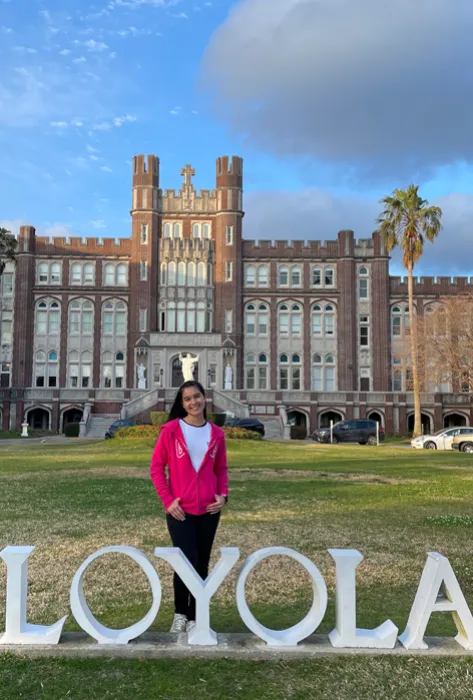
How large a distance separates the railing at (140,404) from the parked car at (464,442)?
25.5m

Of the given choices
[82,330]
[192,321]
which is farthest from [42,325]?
[192,321]

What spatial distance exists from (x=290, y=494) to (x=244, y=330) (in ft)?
153

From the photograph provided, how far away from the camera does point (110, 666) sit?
4480 mm

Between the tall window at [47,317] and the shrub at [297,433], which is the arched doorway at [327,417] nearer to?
the shrub at [297,433]

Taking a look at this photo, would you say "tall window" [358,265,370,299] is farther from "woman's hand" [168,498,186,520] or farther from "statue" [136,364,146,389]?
"woman's hand" [168,498,186,520]

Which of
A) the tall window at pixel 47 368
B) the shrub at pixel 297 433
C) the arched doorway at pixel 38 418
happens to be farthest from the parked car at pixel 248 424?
the tall window at pixel 47 368

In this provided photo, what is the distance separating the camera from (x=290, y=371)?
196 ft

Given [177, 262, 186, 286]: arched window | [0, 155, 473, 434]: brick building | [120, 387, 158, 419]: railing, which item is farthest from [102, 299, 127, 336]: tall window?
[120, 387, 158, 419]: railing

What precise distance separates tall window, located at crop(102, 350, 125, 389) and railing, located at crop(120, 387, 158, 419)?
7.73m

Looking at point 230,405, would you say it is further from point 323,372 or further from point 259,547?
point 259,547

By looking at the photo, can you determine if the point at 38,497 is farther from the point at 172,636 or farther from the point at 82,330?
the point at 82,330

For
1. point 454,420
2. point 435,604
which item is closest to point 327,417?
point 454,420

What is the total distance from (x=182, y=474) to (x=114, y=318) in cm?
5552

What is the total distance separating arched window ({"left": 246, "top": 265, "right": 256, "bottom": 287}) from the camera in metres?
60.5
